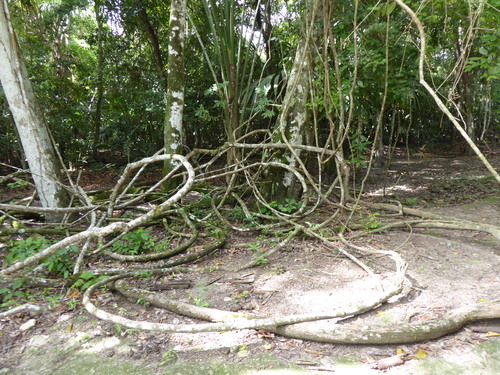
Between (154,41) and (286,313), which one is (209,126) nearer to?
(154,41)

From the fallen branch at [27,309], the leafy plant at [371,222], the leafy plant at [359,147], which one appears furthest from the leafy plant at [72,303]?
the leafy plant at [359,147]

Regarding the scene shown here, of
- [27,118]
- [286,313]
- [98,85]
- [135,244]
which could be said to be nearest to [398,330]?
[286,313]

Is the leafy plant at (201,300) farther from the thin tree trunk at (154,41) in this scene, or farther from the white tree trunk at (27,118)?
the thin tree trunk at (154,41)

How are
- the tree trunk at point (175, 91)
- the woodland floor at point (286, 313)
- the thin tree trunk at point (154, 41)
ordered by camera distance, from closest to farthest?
the woodland floor at point (286, 313)
the tree trunk at point (175, 91)
the thin tree trunk at point (154, 41)

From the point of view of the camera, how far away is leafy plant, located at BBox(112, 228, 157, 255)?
11.2 feet

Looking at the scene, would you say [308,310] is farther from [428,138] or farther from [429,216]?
[428,138]

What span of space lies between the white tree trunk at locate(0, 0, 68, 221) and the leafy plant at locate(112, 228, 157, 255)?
114 cm

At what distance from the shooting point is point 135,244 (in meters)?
3.51

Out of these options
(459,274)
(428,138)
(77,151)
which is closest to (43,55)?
(77,151)

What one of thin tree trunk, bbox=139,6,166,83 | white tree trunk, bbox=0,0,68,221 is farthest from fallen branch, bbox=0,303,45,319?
thin tree trunk, bbox=139,6,166,83

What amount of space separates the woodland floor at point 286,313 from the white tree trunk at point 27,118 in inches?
79.8

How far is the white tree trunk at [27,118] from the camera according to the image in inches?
138

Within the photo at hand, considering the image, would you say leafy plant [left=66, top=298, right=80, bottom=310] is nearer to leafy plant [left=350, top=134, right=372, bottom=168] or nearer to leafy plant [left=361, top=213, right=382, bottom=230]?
leafy plant [left=361, top=213, right=382, bottom=230]

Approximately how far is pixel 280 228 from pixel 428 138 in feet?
37.8
